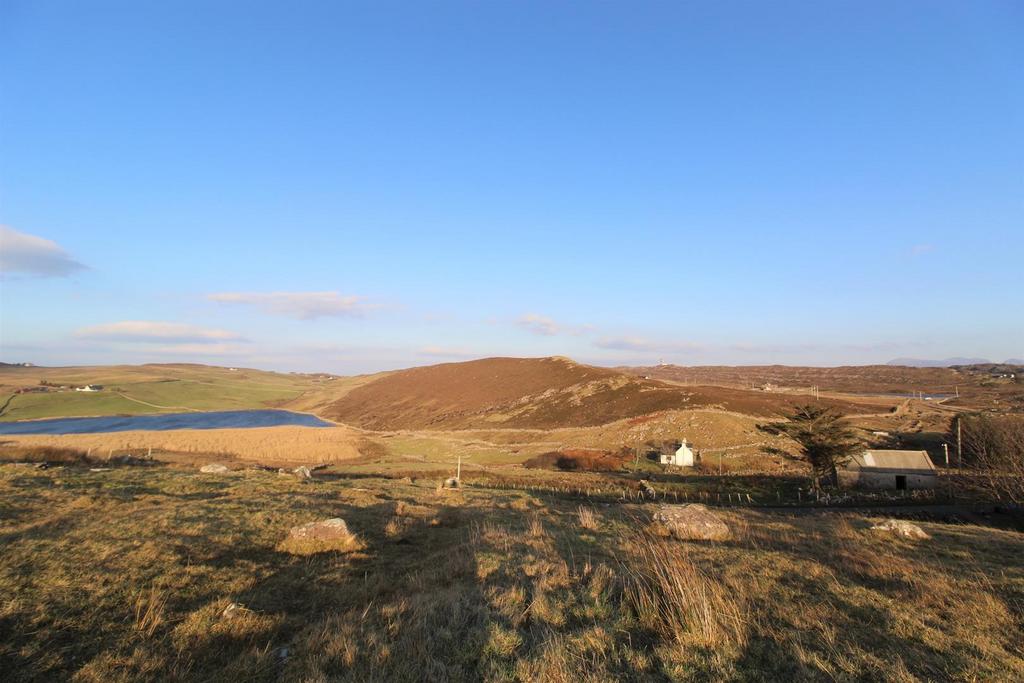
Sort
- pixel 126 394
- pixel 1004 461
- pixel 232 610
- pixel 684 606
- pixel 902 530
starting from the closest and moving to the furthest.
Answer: pixel 684 606 → pixel 232 610 → pixel 902 530 → pixel 1004 461 → pixel 126 394

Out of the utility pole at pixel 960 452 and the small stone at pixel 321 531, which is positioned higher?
the small stone at pixel 321 531

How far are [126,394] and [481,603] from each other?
162m

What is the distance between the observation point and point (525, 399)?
286 ft

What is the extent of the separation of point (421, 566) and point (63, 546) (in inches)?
316

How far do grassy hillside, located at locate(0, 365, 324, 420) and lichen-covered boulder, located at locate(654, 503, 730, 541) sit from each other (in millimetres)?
133070

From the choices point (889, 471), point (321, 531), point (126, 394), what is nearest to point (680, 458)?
point (889, 471)

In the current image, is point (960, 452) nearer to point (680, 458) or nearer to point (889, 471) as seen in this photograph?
point (889, 471)

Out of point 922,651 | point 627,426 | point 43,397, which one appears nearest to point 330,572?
point 922,651

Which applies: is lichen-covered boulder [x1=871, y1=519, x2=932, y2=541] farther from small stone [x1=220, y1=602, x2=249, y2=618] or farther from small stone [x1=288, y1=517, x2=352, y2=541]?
small stone [x1=220, y1=602, x2=249, y2=618]

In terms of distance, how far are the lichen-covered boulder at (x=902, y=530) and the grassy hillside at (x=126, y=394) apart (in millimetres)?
138528

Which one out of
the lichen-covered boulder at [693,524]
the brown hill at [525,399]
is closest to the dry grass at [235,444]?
the brown hill at [525,399]

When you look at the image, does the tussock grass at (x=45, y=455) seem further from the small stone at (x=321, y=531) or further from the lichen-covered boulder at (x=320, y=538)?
the lichen-covered boulder at (x=320, y=538)

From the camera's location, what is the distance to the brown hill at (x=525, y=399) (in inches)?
2729

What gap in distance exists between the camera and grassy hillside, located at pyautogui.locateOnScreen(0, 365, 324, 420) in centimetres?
10444
